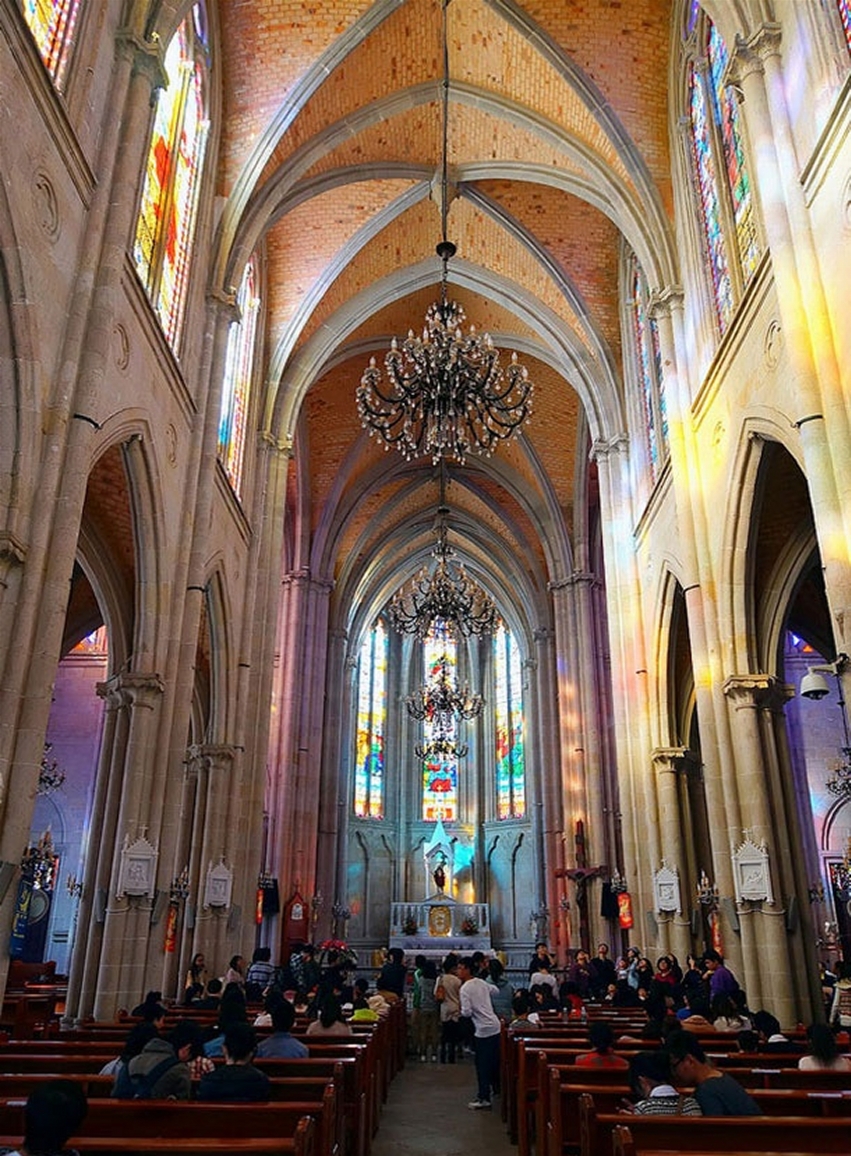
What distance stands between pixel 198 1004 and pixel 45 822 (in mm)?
16777

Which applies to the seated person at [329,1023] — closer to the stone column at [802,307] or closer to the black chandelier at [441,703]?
the stone column at [802,307]

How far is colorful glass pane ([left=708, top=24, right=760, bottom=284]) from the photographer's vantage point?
1306 cm

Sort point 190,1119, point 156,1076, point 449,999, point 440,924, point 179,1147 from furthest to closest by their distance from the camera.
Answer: point 440,924 < point 449,999 < point 156,1076 < point 190,1119 < point 179,1147

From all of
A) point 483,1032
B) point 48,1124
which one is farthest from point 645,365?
point 48,1124

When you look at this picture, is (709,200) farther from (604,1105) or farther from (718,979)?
(604,1105)

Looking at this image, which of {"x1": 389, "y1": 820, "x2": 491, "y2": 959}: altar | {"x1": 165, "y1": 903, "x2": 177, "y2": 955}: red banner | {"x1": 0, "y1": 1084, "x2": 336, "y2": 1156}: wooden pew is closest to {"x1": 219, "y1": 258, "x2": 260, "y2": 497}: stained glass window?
{"x1": 165, "y1": 903, "x2": 177, "y2": 955}: red banner

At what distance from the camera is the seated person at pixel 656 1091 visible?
15.4 feet

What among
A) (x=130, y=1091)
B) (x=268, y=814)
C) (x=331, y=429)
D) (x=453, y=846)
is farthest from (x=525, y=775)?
(x=130, y=1091)

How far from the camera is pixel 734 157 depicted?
13898mm

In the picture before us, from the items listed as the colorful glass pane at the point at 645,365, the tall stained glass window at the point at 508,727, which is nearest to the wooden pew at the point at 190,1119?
the colorful glass pane at the point at 645,365

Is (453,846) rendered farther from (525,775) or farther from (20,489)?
(20,489)

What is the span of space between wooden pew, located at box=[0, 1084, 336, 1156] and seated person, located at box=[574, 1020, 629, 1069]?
245 centimetres

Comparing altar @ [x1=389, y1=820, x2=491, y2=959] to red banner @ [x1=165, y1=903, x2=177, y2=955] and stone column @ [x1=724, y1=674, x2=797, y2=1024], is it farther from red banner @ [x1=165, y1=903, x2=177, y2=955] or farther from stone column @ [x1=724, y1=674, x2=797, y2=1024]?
stone column @ [x1=724, y1=674, x2=797, y2=1024]

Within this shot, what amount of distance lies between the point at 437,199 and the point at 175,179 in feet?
23.7
